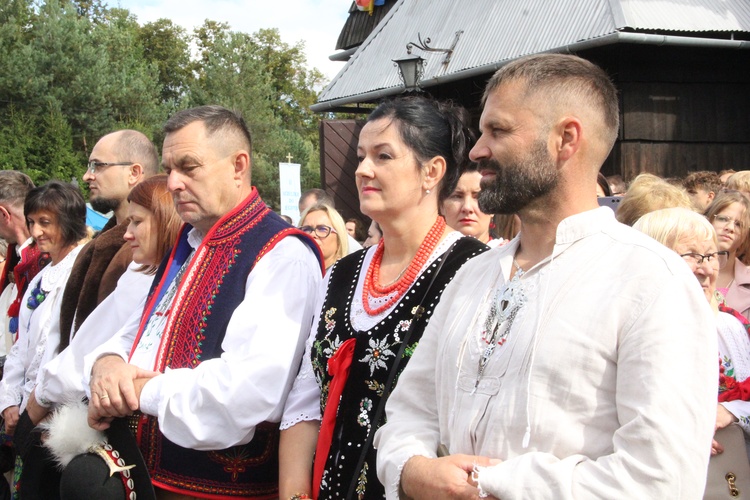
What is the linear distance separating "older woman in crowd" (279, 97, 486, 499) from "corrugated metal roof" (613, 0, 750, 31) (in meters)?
6.16

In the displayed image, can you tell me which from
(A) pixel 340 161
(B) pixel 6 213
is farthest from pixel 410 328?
(A) pixel 340 161

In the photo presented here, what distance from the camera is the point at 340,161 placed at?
13.0m

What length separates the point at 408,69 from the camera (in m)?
8.74

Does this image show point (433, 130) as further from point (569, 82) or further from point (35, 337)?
point (35, 337)

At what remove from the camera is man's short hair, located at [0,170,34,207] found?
6070 millimetres

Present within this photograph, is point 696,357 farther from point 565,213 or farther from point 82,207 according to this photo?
point 82,207

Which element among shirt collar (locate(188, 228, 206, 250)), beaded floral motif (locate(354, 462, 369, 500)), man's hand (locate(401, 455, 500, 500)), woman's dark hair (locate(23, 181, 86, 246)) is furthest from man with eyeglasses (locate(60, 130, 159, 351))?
man's hand (locate(401, 455, 500, 500))

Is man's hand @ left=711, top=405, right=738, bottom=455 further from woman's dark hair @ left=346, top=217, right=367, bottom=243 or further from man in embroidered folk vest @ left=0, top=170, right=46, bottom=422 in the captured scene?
woman's dark hair @ left=346, top=217, right=367, bottom=243

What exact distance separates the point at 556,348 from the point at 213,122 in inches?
74.5

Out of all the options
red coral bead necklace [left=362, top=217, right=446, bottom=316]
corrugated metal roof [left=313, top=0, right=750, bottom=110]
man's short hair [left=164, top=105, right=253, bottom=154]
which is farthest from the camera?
corrugated metal roof [left=313, top=0, right=750, bottom=110]

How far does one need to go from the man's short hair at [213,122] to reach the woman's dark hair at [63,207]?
6.63ft

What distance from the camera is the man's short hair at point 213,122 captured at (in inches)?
125

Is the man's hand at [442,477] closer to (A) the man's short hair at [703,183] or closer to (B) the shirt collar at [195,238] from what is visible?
(B) the shirt collar at [195,238]

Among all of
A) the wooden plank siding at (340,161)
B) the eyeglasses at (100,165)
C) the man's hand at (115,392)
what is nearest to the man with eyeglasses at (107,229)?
the eyeglasses at (100,165)
